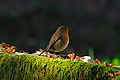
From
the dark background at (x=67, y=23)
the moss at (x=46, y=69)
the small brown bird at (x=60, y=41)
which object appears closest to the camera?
the moss at (x=46, y=69)

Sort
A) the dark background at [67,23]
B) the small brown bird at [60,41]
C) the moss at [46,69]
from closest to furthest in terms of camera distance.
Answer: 1. the moss at [46,69]
2. the small brown bird at [60,41]
3. the dark background at [67,23]

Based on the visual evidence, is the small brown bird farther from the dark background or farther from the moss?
the dark background

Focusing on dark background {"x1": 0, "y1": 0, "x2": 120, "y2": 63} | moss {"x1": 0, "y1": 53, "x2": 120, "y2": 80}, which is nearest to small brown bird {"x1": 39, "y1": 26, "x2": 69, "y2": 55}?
moss {"x1": 0, "y1": 53, "x2": 120, "y2": 80}

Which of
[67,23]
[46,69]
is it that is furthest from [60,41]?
[67,23]

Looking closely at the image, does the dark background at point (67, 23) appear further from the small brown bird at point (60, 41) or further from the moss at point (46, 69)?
the moss at point (46, 69)

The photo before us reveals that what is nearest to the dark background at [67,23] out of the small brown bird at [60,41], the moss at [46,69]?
the small brown bird at [60,41]

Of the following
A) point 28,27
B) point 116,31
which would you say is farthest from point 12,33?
point 116,31

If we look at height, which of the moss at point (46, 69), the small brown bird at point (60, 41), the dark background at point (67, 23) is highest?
the dark background at point (67, 23)
